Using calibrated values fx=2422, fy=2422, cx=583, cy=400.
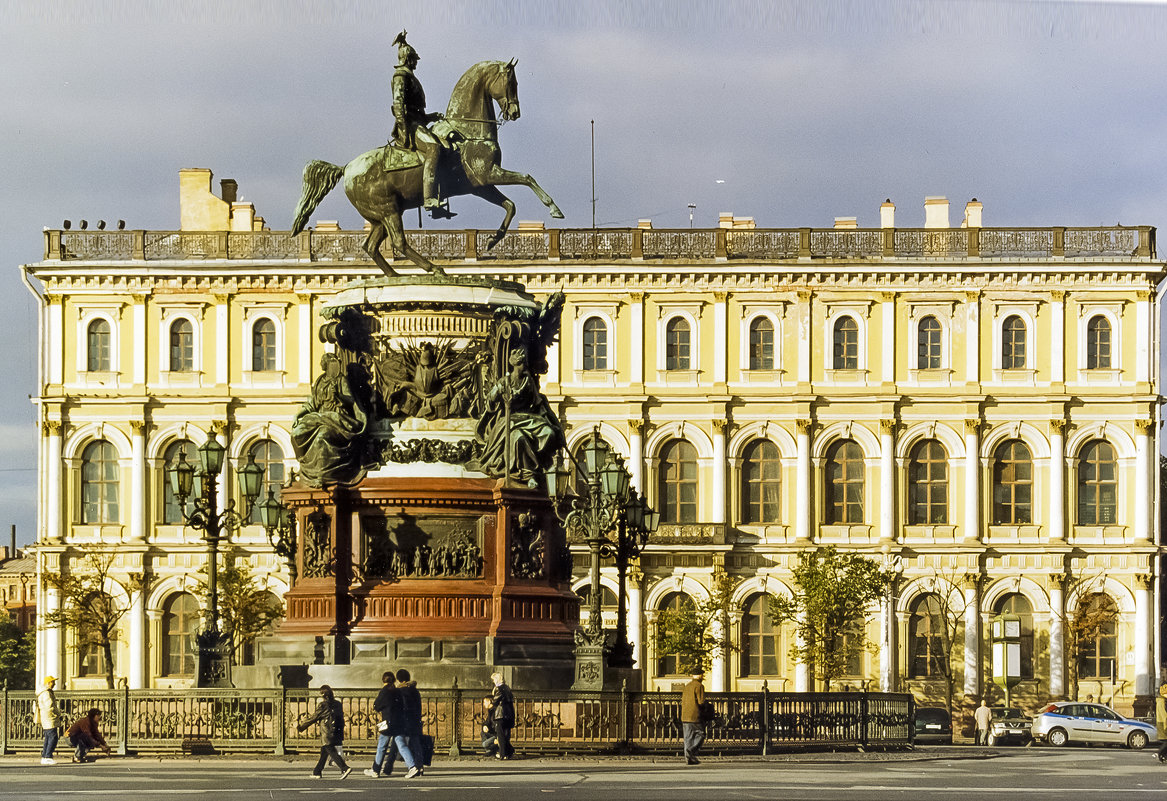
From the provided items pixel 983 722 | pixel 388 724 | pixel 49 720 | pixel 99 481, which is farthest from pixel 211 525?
pixel 99 481

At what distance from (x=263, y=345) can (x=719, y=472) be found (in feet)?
51.8

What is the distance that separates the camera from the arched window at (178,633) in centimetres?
7888

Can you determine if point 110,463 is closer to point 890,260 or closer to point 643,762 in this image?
point 890,260

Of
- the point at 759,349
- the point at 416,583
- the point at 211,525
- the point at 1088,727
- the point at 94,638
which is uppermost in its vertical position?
the point at 759,349

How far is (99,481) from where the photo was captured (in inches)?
3184

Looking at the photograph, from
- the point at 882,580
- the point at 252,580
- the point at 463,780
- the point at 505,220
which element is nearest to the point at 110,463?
the point at 252,580

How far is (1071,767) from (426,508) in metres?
9.55

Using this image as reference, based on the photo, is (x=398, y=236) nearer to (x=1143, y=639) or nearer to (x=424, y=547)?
(x=424, y=547)

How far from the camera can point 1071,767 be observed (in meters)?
33.2

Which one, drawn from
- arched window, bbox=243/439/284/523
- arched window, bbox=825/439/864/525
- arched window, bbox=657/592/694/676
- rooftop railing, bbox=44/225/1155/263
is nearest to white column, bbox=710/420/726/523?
arched window, bbox=657/592/694/676

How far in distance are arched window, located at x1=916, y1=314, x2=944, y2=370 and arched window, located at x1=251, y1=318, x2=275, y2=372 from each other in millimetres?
21428

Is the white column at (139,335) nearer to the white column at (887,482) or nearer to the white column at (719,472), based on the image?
the white column at (719,472)

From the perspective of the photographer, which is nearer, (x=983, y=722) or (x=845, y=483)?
(x=983, y=722)

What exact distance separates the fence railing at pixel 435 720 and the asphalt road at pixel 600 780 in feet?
1.84
